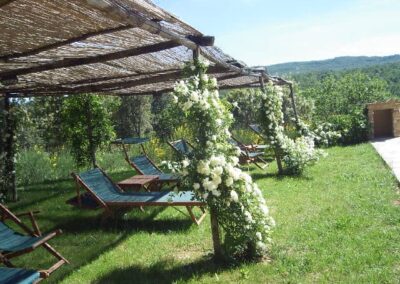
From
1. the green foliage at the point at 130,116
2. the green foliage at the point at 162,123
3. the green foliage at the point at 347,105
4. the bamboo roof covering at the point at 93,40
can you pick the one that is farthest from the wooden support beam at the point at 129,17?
the green foliage at the point at 130,116

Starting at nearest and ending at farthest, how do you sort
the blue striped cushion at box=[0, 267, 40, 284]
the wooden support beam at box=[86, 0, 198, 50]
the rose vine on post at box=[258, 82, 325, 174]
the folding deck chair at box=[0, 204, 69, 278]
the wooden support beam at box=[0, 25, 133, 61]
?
the wooden support beam at box=[86, 0, 198, 50]
the blue striped cushion at box=[0, 267, 40, 284]
the wooden support beam at box=[0, 25, 133, 61]
the folding deck chair at box=[0, 204, 69, 278]
the rose vine on post at box=[258, 82, 325, 174]

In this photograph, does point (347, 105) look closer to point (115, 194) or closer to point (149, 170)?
point (149, 170)

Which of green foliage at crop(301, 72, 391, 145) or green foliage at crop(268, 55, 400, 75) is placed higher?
green foliage at crop(268, 55, 400, 75)

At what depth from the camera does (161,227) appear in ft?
20.0

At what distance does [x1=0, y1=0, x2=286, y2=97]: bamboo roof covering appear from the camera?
135 inches

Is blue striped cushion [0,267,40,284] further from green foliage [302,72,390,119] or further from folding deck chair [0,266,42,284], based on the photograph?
green foliage [302,72,390,119]

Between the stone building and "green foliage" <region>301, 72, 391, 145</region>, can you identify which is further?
the stone building

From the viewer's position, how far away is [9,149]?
8703mm

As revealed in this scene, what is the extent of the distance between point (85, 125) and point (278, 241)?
707 centimetres

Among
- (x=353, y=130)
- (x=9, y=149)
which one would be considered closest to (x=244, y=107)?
(x=353, y=130)

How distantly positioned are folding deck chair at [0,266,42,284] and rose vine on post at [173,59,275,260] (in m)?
1.67

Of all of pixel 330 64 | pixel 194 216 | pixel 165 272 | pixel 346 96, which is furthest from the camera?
pixel 330 64

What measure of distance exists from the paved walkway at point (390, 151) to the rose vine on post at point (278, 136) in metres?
1.71

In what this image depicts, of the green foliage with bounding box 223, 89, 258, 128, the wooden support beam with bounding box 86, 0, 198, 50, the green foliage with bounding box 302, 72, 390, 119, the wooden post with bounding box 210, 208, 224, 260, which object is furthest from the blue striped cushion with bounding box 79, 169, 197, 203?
the green foliage with bounding box 223, 89, 258, 128
